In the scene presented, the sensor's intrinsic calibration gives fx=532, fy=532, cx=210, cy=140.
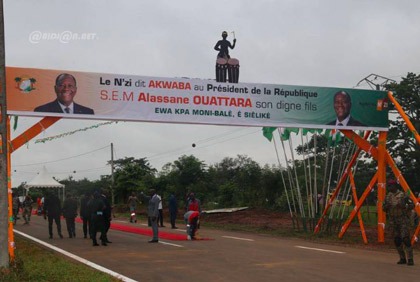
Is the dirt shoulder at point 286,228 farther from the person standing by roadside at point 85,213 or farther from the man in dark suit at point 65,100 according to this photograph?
the man in dark suit at point 65,100

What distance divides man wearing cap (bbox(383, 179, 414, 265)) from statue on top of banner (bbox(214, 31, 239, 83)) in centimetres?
683

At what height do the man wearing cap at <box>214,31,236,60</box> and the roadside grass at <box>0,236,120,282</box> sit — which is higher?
the man wearing cap at <box>214,31,236,60</box>

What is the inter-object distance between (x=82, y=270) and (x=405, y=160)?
31.2 meters

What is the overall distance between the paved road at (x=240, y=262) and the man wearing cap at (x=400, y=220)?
1.15 feet

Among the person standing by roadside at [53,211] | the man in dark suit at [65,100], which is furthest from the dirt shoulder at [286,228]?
the man in dark suit at [65,100]

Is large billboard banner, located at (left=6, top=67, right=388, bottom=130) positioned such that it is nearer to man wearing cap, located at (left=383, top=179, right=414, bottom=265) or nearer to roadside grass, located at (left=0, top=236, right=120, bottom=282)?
roadside grass, located at (left=0, top=236, right=120, bottom=282)

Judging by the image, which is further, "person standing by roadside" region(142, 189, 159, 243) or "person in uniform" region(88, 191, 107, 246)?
"person standing by roadside" region(142, 189, 159, 243)

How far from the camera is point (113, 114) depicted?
15.8 m

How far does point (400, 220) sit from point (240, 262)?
3.58 meters

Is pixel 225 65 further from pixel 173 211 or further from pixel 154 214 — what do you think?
pixel 173 211

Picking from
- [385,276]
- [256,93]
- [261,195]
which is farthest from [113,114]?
[261,195]

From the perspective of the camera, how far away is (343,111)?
1789cm

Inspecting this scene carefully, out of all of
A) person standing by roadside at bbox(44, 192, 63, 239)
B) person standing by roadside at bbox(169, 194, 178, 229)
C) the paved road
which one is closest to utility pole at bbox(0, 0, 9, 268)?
the paved road

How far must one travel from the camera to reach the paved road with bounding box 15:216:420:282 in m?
9.62
